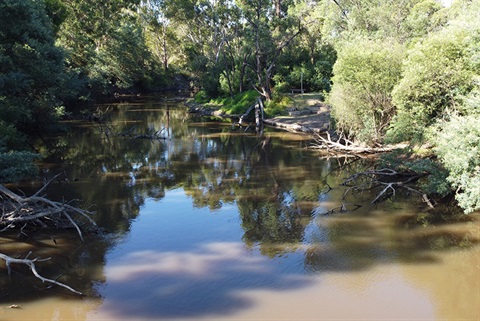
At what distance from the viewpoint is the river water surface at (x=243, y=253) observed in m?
10.5

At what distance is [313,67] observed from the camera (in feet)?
165

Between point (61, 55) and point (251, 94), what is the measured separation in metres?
24.9

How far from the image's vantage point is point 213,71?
5756cm

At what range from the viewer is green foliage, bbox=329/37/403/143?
24.8m

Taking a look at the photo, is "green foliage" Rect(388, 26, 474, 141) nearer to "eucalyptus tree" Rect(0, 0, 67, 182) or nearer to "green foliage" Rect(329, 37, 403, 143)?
"green foliage" Rect(329, 37, 403, 143)

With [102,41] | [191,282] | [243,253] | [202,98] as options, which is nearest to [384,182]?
[243,253]

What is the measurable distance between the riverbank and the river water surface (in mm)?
13129

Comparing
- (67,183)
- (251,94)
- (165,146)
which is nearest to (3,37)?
(67,183)

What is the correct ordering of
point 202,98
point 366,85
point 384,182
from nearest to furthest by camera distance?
1. point 384,182
2. point 366,85
3. point 202,98

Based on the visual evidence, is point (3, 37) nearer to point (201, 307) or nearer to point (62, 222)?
point (62, 222)

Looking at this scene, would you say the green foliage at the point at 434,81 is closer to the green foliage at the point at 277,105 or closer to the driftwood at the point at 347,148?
the driftwood at the point at 347,148

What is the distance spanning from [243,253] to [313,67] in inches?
1600

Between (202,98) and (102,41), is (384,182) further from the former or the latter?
(102,41)

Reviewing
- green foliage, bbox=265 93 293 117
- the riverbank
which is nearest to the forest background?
green foliage, bbox=265 93 293 117
